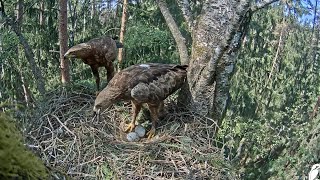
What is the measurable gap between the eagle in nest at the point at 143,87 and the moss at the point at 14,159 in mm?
3029

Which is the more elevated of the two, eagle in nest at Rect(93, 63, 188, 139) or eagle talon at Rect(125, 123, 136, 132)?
eagle in nest at Rect(93, 63, 188, 139)

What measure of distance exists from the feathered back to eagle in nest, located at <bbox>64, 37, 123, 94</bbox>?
52 centimetres

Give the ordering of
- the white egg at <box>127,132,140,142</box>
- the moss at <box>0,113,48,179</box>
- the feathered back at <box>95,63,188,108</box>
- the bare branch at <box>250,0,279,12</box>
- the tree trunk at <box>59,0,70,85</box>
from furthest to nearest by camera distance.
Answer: the tree trunk at <box>59,0,70,85</box> → the white egg at <box>127,132,140,142</box> → the feathered back at <box>95,63,188,108</box> → the bare branch at <box>250,0,279,12</box> → the moss at <box>0,113,48,179</box>

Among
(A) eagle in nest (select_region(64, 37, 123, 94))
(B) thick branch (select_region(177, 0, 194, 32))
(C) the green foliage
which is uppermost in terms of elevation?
(B) thick branch (select_region(177, 0, 194, 32))

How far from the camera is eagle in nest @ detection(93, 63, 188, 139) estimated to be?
4.68 meters

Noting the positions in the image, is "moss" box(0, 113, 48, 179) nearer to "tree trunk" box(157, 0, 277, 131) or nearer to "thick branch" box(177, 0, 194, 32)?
"tree trunk" box(157, 0, 277, 131)

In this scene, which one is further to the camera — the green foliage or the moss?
the green foliage

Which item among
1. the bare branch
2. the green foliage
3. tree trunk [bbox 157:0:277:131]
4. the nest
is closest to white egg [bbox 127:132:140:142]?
the nest

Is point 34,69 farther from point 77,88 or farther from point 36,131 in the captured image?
point 36,131

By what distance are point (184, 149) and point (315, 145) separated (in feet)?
10.1

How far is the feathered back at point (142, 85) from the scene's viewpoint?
4.68 m

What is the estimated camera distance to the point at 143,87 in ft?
15.3

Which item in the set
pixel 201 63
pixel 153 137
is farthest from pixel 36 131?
pixel 201 63

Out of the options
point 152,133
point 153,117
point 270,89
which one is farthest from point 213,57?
point 270,89
